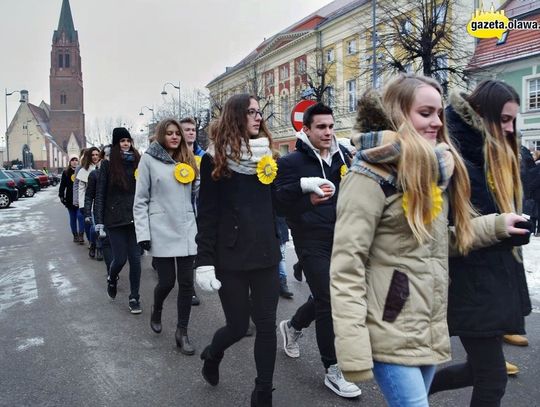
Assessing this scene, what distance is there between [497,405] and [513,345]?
8.09 ft

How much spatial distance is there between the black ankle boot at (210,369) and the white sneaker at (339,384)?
80 centimetres

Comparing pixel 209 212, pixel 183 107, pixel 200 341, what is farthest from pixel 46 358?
pixel 183 107

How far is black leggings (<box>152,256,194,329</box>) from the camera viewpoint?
16.1 feet

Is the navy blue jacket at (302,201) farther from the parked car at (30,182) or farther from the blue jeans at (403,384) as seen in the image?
the parked car at (30,182)

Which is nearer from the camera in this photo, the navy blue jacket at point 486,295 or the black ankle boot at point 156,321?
the navy blue jacket at point 486,295

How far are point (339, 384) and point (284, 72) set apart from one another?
49.8 m

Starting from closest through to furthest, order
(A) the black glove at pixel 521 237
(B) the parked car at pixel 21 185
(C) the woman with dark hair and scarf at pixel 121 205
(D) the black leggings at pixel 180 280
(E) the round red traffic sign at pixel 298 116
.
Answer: (A) the black glove at pixel 521 237, (D) the black leggings at pixel 180 280, (C) the woman with dark hair and scarf at pixel 121 205, (E) the round red traffic sign at pixel 298 116, (B) the parked car at pixel 21 185

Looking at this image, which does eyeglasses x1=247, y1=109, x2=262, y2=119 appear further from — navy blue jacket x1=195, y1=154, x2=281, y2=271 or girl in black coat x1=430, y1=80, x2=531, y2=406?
girl in black coat x1=430, y1=80, x2=531, y2=406

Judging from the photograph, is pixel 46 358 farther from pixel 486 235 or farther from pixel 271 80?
pixel 271 80

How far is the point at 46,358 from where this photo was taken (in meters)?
4.72

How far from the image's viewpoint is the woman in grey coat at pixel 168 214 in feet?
16.2

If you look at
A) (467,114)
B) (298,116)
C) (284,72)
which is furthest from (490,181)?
(284,72)

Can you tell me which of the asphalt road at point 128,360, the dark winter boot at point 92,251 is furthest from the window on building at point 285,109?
the asphalt road at point 128,360

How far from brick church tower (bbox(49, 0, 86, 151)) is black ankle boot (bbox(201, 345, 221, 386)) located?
359ft
